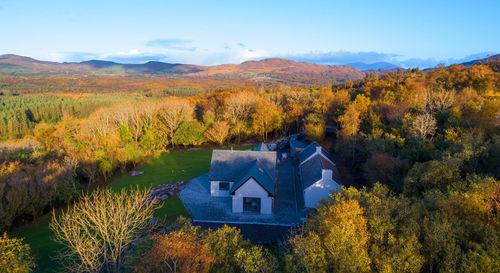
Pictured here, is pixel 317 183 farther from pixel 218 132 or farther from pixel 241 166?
pixel 218 132

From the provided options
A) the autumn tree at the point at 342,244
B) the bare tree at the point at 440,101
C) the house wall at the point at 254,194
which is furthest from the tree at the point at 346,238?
the bare tree at the point at 440,101

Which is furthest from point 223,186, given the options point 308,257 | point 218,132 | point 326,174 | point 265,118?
point 265,118

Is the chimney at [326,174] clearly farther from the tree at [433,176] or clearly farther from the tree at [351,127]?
the tree at [351,127]

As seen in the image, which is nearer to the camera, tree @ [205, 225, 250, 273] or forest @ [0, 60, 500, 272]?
forest @ [0, 60, 500, 272]

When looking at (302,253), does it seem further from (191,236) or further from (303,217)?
(303,217)

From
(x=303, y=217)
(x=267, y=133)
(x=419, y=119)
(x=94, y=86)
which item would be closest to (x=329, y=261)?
(x=303, y=217)

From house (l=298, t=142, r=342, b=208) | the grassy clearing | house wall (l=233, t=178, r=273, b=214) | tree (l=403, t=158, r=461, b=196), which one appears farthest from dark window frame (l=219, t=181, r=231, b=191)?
tree (l=403, t=158, r=461, b=196)

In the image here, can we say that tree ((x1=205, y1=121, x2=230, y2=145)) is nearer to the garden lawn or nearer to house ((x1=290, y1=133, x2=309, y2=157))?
the garden lawn
